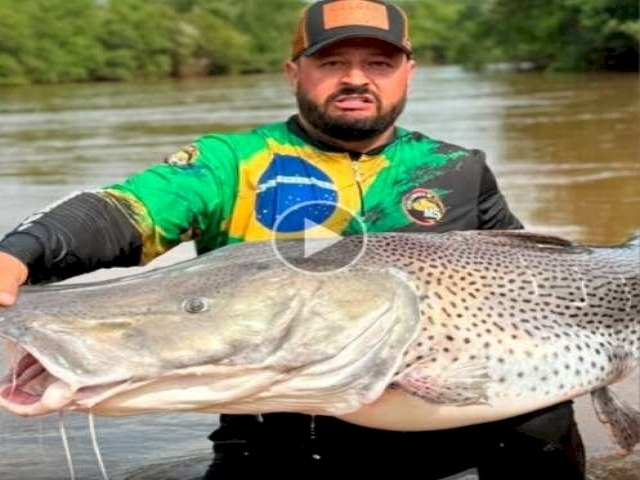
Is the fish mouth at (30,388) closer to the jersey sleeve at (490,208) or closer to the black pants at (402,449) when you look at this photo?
the black pants at (402,449)

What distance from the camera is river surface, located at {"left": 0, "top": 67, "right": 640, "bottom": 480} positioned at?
4.48m

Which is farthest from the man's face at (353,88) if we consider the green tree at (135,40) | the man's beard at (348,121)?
the green tree at (135,40)

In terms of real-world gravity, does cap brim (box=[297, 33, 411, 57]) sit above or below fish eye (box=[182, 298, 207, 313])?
above

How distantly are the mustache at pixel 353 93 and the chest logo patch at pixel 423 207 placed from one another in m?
0.33

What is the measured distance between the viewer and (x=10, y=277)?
2.77 meters

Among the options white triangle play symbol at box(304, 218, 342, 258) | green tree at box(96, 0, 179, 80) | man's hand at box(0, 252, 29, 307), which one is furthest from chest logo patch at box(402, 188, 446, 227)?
green tree at box(96, 0, 179, 80)

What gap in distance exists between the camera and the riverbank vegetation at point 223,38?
41.1 meters

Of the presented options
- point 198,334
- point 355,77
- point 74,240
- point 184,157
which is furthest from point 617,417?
point 74,240

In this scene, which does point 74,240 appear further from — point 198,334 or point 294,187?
point 294,187

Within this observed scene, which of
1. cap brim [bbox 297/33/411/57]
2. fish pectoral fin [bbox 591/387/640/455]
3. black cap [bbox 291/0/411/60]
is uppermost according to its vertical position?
black cap [bbox 291/0/411/60]

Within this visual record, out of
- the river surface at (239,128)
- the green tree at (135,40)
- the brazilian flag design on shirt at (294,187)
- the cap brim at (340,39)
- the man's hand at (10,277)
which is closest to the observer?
the man's hand at (10,277)

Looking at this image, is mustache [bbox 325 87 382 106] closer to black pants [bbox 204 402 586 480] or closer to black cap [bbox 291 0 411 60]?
black cap [bbox 291 0 411 60]

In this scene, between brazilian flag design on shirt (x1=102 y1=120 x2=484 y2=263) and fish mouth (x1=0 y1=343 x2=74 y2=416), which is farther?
brazilian flag design on shirt (x1=102 y1=120 x2=484 y2=263)

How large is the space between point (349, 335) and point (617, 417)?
1070mm
